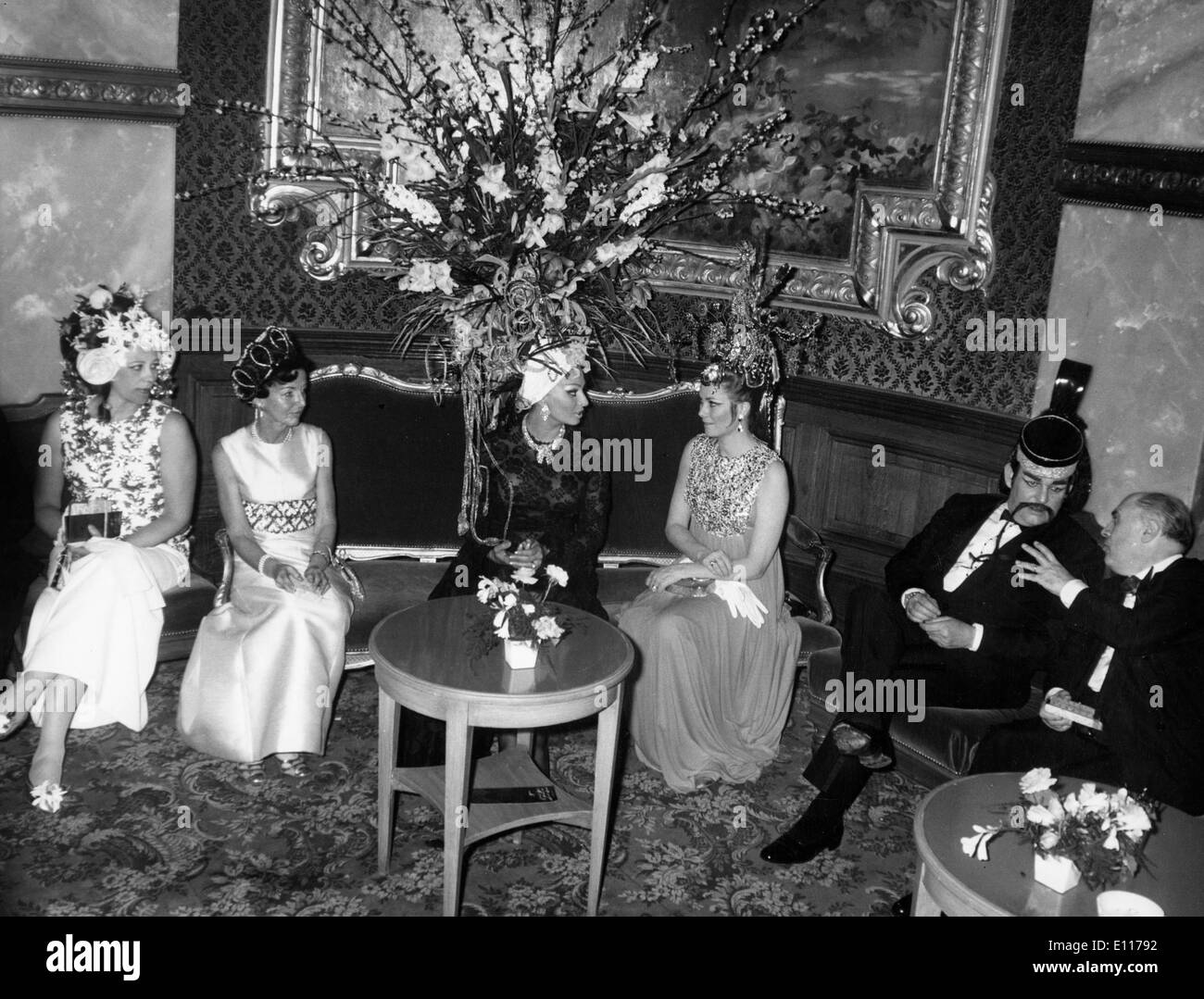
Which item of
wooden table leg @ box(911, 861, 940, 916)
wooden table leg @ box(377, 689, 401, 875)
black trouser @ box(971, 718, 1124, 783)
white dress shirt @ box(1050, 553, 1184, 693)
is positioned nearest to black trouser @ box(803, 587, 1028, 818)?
black trouser @ box(971, 718, 1124, 783)

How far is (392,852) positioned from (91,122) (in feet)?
11.8

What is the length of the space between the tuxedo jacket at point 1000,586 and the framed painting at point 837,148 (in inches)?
49.9

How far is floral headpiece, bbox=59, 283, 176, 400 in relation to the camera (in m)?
4.40

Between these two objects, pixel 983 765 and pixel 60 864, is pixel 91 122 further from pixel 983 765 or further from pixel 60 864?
pixel 983 765

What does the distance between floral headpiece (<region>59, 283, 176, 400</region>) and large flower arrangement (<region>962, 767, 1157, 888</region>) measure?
142 inches

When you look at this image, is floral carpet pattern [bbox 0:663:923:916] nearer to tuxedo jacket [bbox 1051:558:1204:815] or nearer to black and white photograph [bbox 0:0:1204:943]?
black and white photograph [bbox 0:0:1204:943]

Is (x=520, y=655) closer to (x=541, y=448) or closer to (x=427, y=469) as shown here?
(x=541, y=448)

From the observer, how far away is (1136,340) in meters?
4.43

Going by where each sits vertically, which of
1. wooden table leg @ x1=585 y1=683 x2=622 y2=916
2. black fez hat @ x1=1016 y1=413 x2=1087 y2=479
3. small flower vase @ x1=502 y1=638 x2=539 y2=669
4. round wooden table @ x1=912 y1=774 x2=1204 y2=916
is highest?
black fez hat @ x1=1016 y1=413 x2=1087 y2=479

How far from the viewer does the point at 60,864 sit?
358 cm

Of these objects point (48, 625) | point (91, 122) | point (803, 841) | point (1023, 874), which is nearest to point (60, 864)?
point (48, 625)

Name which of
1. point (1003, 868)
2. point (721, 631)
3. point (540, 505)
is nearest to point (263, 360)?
point (540, 505)

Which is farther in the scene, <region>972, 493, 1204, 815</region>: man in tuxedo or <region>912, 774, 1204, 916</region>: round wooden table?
<region>972, 493, 1204, 815</region>: man in tuxedo

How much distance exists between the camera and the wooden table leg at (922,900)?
2752 millimetres
